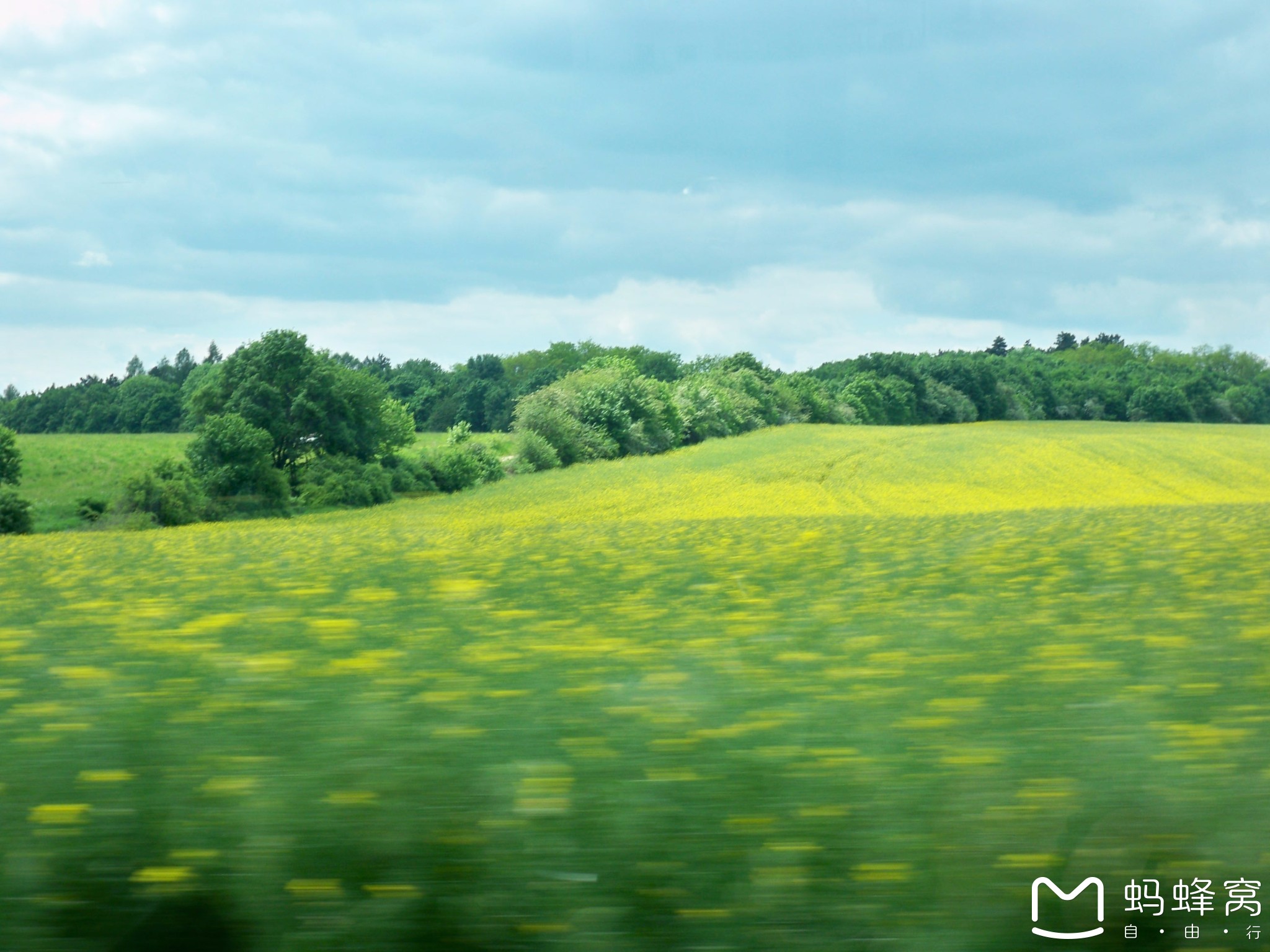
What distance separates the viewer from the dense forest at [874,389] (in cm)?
6122

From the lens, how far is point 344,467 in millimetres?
34875

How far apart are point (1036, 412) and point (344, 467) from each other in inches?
2652

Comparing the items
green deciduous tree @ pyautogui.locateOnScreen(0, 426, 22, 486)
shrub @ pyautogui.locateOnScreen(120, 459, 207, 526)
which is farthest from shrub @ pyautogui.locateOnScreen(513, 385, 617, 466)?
green deciduous tree @ pyautogui.locateOnScreen(0, 426, 22, 486)

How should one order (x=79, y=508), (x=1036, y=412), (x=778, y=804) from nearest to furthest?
(x=778, y=804)
(x=79, y=508)
(x=1036, y=412)

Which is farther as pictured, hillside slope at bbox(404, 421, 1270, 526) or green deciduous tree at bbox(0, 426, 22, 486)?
green deciduous tree at bbox(0, 426, 22, 486)

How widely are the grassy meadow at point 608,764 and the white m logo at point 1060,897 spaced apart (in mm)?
26

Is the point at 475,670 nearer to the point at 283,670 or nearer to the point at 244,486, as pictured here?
the point at 283,670

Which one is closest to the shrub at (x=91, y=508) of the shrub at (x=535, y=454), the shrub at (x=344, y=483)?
the shrub at (x=344, y=483)

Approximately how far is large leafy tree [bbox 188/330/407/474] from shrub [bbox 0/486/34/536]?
9.92 metres

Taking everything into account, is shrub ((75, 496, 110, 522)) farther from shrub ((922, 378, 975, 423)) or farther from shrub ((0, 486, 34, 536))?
shrub ((922, 378, 975, 423))

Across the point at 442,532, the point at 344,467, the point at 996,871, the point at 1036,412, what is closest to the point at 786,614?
the point at 996,871

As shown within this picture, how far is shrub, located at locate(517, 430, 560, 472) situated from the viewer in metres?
43.0

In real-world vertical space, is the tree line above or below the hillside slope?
above

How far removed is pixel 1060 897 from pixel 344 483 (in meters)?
31.2
